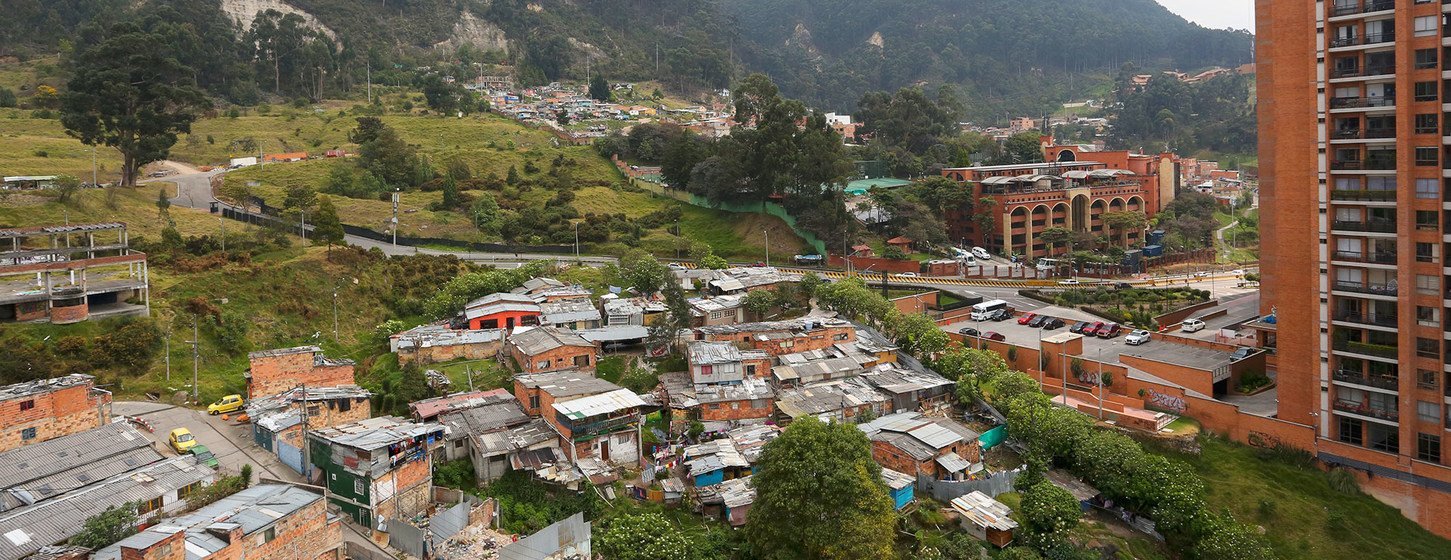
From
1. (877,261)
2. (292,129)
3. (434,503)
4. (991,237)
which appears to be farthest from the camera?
(292,129)

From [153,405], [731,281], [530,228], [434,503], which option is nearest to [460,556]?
[434,503]

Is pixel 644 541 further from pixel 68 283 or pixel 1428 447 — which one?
pixel 68 283

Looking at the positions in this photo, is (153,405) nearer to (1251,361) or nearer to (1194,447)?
(1194,447)

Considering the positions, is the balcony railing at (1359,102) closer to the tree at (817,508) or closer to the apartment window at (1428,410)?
the apartment window at (1428,410)

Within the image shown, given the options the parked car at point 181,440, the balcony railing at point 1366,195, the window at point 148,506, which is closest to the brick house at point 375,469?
the window at point 148,506

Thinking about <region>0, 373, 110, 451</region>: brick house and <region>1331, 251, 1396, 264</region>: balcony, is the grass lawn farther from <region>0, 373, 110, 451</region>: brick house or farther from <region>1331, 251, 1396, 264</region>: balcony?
<region>0, 373, 110, 451</region>: brick house

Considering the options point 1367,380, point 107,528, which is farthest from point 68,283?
point 1367,380
